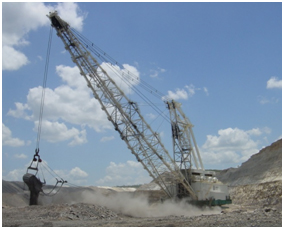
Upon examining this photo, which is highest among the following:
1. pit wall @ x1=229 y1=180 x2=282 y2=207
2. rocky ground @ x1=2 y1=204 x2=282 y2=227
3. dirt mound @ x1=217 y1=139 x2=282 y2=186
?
dirt mound @ x1=217 y1=139 x2=282 y2=186

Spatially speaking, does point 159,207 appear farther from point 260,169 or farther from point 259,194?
point 260,169

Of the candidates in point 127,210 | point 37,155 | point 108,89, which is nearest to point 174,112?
point 108,89

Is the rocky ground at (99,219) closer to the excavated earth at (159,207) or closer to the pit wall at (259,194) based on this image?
the excavated earth at (159,207)

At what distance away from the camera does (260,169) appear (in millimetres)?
44500

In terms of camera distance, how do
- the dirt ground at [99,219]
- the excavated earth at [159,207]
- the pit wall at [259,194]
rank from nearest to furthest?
the dirt ground at [99,219], the excavated earth at [159,207], the pit wall at [259,194]

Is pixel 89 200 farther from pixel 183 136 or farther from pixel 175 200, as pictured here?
pixel 183 136

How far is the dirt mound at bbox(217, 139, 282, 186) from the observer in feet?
134

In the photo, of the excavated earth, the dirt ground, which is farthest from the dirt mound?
the dirt ground

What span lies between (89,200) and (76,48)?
15.6m

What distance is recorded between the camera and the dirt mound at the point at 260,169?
40.9 m

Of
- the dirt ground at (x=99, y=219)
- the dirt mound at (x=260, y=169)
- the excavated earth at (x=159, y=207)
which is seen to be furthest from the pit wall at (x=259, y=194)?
the dirt ground at (x=99, y=219)

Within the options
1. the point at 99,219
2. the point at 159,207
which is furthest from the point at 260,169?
the point at 99,219

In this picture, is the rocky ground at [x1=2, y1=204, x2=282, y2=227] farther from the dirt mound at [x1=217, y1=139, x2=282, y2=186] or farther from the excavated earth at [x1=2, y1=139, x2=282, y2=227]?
the dirt mound at [x1=217, y1=139, x2=282, y2=186]

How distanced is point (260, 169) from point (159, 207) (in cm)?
1971
